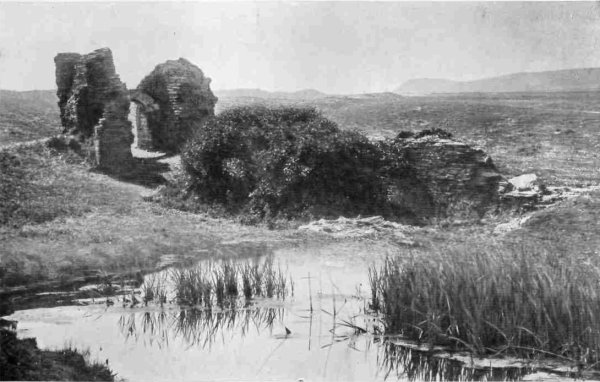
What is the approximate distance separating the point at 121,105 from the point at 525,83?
75.5 metres

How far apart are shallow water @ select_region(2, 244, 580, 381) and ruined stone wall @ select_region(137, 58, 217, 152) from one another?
640 inches

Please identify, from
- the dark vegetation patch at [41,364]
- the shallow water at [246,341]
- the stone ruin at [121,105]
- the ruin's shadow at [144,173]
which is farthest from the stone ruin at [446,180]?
the dark vegetation patch at [41,364]

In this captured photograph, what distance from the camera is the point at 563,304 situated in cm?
842

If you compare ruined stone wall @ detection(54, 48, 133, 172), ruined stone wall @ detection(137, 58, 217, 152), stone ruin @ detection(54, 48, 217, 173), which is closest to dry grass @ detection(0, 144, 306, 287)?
ruined stone wall @ detection(54, 48, 133, 172)

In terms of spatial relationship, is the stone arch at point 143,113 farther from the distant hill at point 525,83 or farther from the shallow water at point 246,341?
the distant hill at point 525,83

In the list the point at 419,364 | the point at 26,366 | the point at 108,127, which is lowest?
the point at 419,364

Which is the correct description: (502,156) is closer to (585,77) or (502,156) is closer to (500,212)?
(500,212)

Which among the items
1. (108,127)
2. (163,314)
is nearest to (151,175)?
(108,127)

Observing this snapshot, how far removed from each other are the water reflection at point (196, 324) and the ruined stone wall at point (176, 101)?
16.7m

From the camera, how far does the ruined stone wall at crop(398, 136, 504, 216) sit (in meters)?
21.2

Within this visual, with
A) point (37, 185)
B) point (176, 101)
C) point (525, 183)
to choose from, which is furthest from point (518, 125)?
point (37, 185)

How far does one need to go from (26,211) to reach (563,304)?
13.3m

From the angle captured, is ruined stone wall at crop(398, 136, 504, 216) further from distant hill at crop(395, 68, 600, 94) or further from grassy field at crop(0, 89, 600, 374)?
distant hill at crop(395, 68, 600, 94)

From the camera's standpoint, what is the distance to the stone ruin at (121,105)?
24.0 metres
